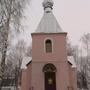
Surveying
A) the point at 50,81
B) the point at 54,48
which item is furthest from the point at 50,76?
the point at 54,48

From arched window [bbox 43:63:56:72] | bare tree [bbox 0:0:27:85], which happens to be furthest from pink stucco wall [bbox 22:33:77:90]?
bare tree [bbox 0:0:27:85]

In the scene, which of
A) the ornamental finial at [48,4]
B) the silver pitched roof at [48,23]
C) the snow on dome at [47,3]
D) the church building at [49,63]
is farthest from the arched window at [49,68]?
the snow on dome at [47,3]

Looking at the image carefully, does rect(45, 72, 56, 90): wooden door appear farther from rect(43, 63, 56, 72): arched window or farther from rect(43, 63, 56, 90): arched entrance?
rect(43, 63, 56, 72): arched window

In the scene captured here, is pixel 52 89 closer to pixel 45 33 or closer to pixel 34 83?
pixel 34 83

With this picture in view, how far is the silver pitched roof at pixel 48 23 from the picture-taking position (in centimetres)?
2016

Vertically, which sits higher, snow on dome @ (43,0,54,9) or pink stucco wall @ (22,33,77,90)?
snow on dome @ (43,0,54,9)

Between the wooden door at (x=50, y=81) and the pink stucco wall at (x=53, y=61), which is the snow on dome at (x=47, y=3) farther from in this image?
the wooden door at (x=50, y=81)

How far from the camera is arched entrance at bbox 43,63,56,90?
18.8 metres

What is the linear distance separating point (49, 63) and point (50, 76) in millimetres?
1172

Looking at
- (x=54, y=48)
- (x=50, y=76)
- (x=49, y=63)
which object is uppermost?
(x=54, y=48)

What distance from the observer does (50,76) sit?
62.3 ft

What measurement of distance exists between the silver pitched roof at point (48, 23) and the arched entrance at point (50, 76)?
342 centimetres

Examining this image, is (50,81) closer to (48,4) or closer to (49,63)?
(49,63)

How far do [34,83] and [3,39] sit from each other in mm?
8953
